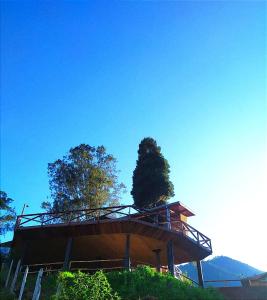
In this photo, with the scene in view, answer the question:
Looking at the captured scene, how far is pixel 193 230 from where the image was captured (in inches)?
826

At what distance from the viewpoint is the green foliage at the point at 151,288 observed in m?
14.0

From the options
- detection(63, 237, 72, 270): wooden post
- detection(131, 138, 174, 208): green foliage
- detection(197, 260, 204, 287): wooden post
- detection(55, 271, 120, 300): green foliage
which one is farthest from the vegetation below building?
detection(131, 138, 174, 208): green foliage

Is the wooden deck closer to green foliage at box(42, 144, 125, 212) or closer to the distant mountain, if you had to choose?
green foliage at box(42, 144, 125, 212)

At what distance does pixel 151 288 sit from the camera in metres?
14.6

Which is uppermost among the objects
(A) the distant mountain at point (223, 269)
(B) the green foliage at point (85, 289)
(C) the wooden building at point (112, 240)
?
(A) the distant mountain at point (223, 269)

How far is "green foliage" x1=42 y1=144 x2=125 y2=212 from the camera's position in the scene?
3288 cm

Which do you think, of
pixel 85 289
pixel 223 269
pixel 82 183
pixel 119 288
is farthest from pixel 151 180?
pixel 223 269

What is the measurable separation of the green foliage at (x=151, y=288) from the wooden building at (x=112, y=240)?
2172 mm

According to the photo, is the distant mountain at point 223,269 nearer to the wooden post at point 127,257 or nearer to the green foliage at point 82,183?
the green foliage at point 82,183

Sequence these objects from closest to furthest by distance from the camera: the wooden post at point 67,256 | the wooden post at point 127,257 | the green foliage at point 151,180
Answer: the wooden post at point 127,257 → the wooden post at point 67,256 → the green foliage at point 151,180

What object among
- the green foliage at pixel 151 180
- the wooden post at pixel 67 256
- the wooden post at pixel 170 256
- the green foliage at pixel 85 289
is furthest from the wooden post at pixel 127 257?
the green foliage at pixel 151 180

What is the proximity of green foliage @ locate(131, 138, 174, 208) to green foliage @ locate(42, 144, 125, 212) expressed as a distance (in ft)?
11.0

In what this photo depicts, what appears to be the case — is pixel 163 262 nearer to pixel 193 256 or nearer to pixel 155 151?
pixel 193 256

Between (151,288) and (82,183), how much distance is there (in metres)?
20.0
